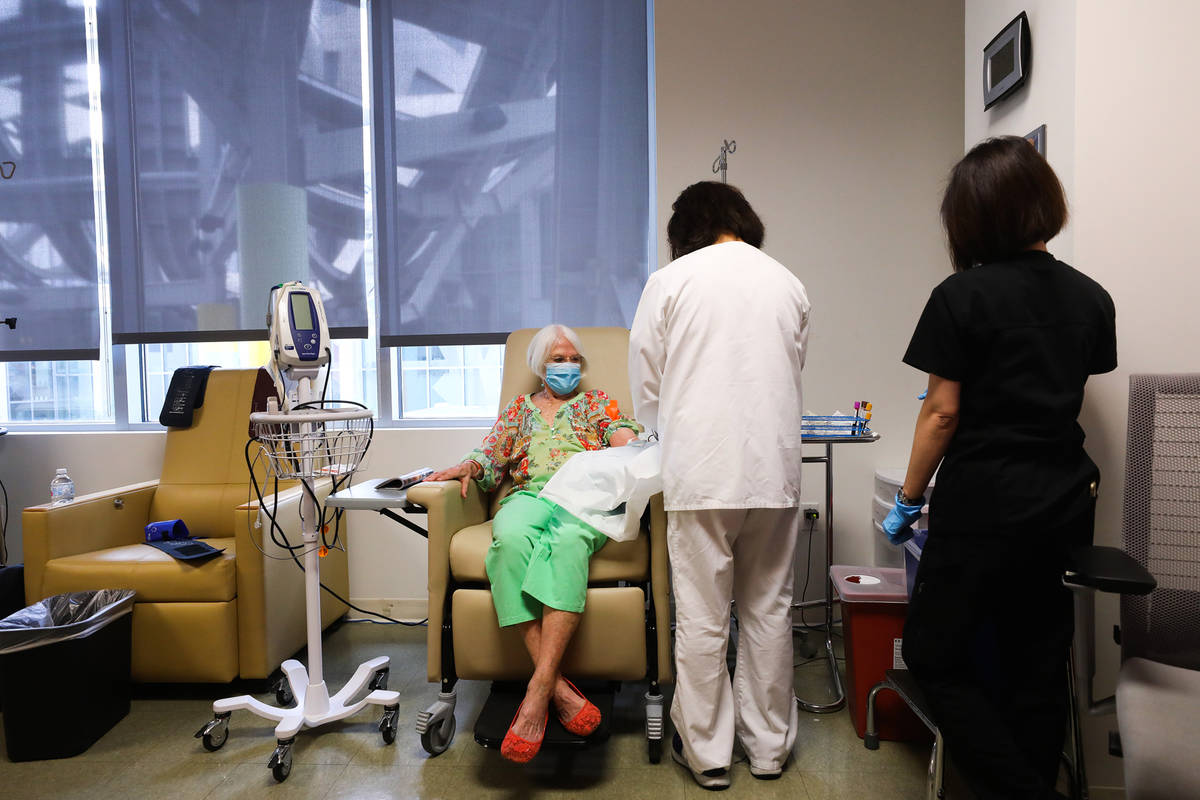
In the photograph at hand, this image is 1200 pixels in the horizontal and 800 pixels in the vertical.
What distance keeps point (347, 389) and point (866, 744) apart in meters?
2.37

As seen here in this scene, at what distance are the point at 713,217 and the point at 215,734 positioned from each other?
6.23 ft

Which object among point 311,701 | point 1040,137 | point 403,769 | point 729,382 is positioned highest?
point 1040,137

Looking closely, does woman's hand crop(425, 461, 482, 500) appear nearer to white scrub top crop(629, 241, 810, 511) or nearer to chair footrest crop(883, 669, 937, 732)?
white scrub top crop(629, 241, 810, 511)

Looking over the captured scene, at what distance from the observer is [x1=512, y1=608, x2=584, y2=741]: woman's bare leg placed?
1.70 meters

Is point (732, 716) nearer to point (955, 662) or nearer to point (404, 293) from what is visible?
point (955, 662)

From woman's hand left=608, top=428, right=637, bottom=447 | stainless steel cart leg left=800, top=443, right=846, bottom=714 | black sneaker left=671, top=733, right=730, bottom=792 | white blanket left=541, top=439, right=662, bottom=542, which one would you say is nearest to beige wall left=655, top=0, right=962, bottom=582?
stainless steel cart leg left=800, top=443, right=846, bottom=714

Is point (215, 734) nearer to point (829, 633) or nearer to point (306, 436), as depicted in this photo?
point (306, 436)

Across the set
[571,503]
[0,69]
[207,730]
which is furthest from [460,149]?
[207,730]

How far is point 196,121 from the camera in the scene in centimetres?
302

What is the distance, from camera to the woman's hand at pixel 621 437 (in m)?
2.26

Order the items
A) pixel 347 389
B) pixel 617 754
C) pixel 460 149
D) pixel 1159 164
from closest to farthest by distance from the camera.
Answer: pixel 1159 164 → pixel 617 754 → pixel 460 149 → pixel 347 389

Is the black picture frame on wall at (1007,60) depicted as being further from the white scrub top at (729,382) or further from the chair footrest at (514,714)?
the chair footrest at (514,714)

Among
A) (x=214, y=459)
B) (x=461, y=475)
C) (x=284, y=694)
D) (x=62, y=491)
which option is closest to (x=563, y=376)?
(x=461, y=475)

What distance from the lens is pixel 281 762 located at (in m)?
1.83
